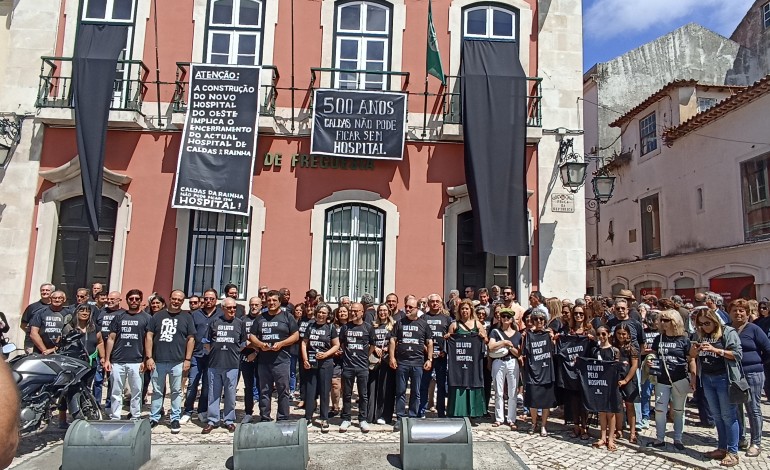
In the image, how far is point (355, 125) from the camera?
36.0 feet

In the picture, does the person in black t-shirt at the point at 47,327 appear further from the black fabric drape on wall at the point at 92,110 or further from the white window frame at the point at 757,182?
the white window frame at the point at 757,182

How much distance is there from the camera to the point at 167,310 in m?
7.33

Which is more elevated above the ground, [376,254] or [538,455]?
[376,254]

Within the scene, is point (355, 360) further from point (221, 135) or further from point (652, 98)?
point (652, 98)

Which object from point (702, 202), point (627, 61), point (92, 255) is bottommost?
point (92, 255)

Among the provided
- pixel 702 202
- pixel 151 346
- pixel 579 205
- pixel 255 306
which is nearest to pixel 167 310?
pixel 151 346

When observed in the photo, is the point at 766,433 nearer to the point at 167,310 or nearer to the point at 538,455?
the point at 538,455

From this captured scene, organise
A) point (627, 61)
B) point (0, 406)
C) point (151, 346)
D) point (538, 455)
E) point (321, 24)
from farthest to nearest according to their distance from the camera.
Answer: point (627, 61), point (321, 24), point (151, 346), point (538, 455), point (0, 406)

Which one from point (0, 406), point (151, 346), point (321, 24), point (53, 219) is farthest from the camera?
point (321, 24)

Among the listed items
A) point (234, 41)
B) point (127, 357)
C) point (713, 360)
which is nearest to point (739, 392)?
point (713, 360)

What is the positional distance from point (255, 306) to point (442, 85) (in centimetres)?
645

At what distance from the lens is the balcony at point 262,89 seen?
435 inches

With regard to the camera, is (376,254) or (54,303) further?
(376,254)

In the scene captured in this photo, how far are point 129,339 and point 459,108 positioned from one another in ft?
25.4
